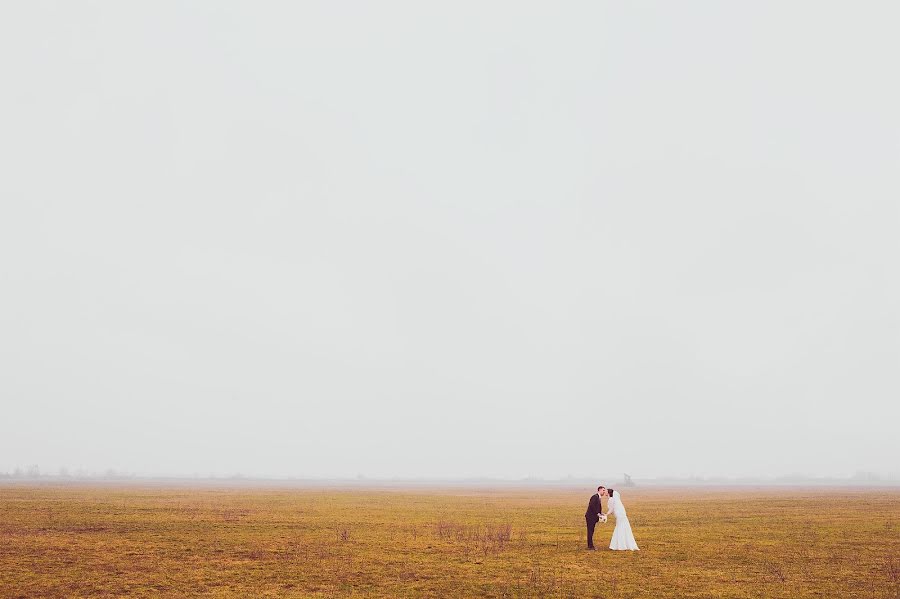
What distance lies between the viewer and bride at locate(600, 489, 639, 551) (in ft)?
85.3

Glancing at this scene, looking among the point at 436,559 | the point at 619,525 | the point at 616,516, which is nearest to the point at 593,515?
the point at 616,516

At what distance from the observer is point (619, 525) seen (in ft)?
87.9

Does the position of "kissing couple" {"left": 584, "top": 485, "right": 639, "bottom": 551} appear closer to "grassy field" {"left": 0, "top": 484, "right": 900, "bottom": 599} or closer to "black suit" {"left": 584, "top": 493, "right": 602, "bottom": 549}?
"black suit" {"left": 584, "top": 493, "right": 602, "bottom": 549}

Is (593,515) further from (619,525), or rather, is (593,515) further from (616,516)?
(619,525)

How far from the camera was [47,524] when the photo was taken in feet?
115

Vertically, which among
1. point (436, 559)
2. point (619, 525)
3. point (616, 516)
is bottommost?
point (436, 559)

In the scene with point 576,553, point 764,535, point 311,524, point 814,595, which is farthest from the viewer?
Answer: point 311,524

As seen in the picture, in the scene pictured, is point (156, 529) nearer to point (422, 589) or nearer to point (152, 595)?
point (152, 595)

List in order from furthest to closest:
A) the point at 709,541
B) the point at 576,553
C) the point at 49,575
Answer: the point at 709,541 < the point at 576,553 < the point at 49,575

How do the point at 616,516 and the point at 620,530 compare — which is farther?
the point at 620,530

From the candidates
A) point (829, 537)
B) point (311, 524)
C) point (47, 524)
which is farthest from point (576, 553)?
point (47, 524)

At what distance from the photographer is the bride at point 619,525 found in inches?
1024

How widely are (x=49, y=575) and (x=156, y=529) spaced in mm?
14578

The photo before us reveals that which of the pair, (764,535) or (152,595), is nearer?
(152,595)
